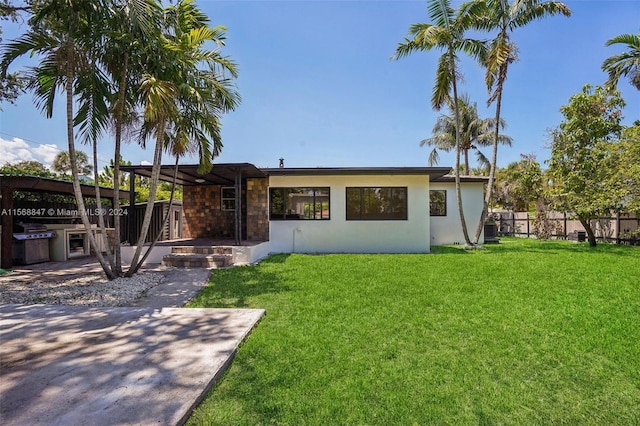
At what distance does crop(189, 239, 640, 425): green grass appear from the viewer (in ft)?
7.29

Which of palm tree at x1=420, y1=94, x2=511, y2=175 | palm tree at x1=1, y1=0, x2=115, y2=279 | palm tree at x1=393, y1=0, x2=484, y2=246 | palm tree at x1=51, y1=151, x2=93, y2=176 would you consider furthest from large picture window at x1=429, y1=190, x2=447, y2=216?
palm tree at x1=51, y1=151, x2=93, y2=176

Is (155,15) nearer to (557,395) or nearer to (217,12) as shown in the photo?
(217,12)

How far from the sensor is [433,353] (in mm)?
3088

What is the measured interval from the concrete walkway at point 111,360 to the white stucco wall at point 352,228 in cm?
636

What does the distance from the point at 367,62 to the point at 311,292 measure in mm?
8291

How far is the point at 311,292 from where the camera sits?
5324mm

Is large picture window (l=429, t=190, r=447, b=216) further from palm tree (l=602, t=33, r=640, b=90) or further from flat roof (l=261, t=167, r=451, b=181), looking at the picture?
palm tree (l=602, t=33, r=640, b=90)

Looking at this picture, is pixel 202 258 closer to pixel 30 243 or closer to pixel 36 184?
pixel 36 184

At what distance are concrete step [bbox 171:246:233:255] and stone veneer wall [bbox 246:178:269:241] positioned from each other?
2860 millimetres

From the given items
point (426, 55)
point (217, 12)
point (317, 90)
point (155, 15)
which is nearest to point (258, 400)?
point (155, 15)

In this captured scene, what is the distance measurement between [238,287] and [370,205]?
20.3 feet

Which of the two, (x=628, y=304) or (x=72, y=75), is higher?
(x=72, y=75)

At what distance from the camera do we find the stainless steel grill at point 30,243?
8500 millimetres

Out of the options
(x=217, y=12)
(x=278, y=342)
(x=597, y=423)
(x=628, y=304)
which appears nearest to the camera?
(x=597, y=423)
